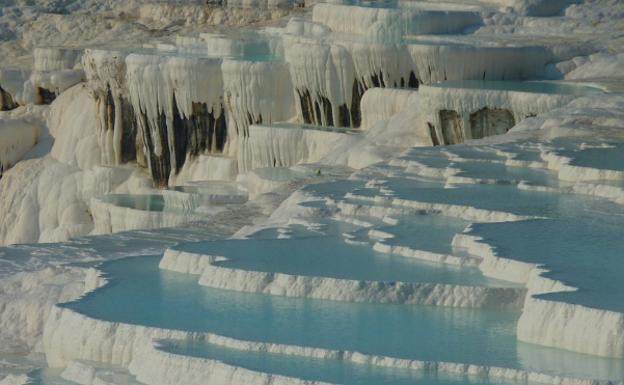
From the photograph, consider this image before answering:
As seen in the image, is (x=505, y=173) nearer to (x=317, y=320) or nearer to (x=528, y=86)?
(x=317, y=320)

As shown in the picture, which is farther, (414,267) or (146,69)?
(146,69)

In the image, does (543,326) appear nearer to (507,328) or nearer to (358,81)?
(507,328)

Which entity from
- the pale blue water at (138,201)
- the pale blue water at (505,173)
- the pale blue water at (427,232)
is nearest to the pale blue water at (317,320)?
the pale blue water at (427,232)

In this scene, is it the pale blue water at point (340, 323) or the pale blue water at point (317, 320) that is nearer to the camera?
the pale blue water at point (340, 323)

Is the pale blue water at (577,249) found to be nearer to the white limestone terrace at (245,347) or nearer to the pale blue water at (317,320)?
the white limestone terrace at (245,347)

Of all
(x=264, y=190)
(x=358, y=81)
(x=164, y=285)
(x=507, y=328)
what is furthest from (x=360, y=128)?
(x=507, y=328)

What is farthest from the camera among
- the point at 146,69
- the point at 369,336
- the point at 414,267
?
the point at 146,69

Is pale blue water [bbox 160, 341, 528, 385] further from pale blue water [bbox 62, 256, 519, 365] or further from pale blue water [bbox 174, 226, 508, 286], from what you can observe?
pale blue water [bbox 174, 226, 508, 286]

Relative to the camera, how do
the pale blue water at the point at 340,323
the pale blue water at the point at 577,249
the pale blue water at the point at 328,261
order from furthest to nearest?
the pale blue water at the point at 328,261
the pale blue water at the point at 577,249
the pale blue water at the point at 340,323
